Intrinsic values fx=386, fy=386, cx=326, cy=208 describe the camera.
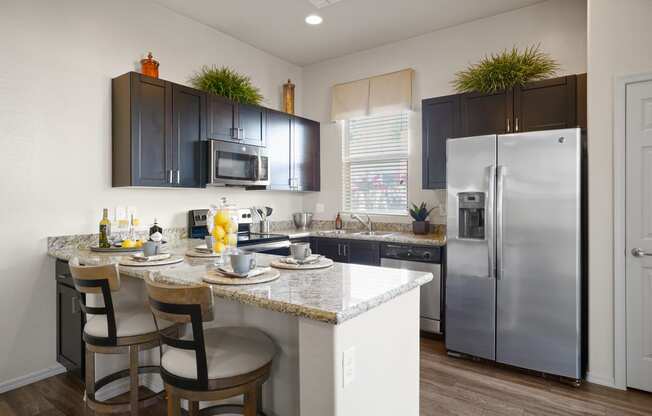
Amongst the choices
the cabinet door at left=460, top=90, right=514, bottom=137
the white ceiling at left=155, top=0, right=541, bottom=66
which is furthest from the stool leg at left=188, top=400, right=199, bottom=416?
the white ceiling at left=155, top=0, right=541, bottom=66

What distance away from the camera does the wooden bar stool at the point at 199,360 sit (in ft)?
4.58

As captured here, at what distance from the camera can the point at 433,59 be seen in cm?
423

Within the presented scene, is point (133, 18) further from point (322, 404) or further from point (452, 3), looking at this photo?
point (322, 404)

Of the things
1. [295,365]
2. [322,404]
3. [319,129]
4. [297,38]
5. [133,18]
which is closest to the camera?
[322,404]

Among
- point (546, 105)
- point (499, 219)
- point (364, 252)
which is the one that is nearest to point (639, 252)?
point (499, 219)

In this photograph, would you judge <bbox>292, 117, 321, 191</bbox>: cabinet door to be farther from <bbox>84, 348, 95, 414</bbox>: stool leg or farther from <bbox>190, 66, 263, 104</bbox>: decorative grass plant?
<bbox>84, 348, 95, 414</bbox>: stool leg

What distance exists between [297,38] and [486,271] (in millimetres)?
3185

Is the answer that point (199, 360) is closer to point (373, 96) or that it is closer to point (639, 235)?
point (639, 235)

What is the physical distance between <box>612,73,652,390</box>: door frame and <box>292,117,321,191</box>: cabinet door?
3.10 metres

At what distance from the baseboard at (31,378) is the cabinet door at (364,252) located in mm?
2661

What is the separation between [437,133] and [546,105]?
3.11ft

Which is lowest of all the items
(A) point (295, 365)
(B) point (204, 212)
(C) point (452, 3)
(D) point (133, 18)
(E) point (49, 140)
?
(A) point (295, 365)

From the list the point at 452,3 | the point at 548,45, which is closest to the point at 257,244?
the point at 452,3

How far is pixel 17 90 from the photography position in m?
2.74
